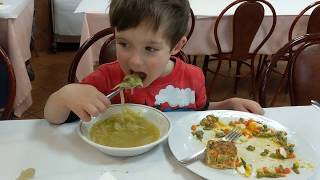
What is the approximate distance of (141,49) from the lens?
1.00 meters

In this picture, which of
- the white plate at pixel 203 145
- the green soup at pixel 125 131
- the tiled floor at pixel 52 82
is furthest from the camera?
the tiled floor at pixel 52 82

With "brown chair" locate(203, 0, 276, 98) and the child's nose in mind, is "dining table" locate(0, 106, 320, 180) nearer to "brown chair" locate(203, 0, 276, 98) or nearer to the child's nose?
the child's nose

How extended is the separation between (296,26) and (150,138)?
210 cm

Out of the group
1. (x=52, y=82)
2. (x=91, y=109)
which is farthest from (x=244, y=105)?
(x=52, y=82)

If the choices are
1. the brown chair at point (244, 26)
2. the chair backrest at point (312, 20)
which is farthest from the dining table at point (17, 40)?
the chair backrest at point (312, 20)

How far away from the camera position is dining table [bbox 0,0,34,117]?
2.32 m

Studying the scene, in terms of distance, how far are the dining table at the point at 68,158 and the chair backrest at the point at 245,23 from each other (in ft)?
5.27

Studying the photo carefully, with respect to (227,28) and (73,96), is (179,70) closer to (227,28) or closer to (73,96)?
(73,96)

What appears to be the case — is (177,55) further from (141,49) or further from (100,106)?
(100,106)

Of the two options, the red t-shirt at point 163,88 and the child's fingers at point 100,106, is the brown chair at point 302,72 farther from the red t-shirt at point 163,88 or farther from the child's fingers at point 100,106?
the child's fingers at point 100,106

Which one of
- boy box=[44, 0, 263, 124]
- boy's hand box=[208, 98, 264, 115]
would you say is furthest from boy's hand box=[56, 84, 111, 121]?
boy's hand box=[208, 98, 264, 115]

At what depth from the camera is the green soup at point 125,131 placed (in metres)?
0.93

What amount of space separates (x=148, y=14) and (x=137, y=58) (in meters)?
0.12

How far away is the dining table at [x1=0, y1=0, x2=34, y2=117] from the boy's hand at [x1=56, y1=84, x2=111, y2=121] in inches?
61.2
